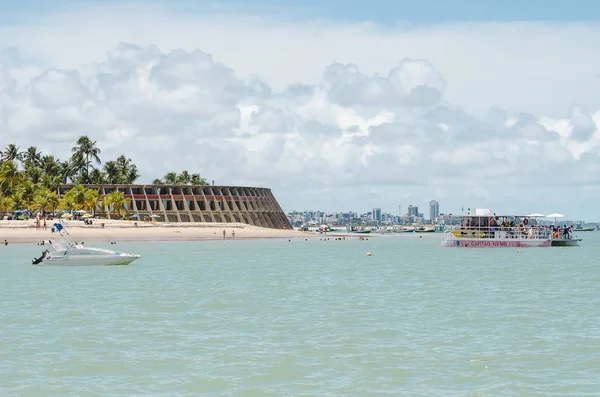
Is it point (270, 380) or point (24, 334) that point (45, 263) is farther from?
point (270, 380)

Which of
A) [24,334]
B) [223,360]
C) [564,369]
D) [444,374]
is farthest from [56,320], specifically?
[564,369]

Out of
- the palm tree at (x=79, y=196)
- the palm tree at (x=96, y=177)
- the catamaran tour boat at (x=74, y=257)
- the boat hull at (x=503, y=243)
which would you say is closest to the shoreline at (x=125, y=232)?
the palm tree at (x=79, y=196)

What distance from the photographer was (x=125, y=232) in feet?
454

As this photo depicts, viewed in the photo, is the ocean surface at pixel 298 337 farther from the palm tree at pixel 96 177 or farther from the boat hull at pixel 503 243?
the palm tree at pixel 96 177

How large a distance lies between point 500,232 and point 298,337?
81013 millimetres

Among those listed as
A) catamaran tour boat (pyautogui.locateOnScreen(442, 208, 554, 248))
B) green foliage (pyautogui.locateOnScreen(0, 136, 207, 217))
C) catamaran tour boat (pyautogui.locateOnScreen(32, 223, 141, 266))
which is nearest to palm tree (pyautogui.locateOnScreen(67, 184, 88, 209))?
green foliage (pyautogui.locateOnScreen(0, 136, 207, 217))

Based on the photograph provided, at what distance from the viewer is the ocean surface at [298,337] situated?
21609 millimetres

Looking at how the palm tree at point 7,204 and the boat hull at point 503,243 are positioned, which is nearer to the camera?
the boat hull at point 503,243

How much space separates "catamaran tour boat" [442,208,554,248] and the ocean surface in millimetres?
48449

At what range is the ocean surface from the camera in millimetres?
21609

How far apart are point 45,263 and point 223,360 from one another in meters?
43.7

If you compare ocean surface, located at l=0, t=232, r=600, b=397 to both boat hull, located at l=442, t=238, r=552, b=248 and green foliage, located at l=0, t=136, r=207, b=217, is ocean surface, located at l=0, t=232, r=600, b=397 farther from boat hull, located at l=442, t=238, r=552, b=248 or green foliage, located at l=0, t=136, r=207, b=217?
green foliage, located at l=0, t=136, r=207, b=217

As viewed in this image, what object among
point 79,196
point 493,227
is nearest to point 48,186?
point 79,196

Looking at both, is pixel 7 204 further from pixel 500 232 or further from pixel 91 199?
pixel 500 232
